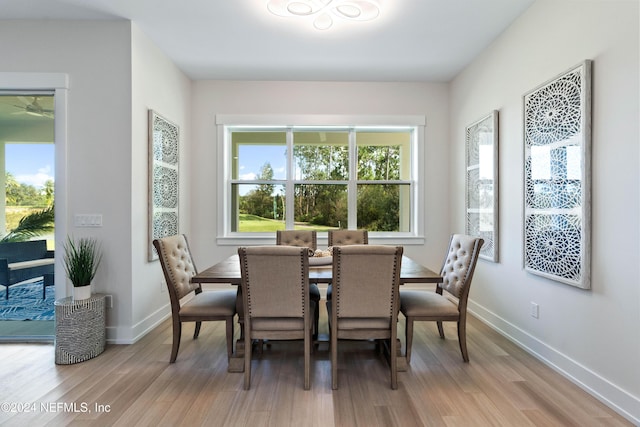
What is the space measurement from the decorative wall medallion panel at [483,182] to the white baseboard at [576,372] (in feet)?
2.27

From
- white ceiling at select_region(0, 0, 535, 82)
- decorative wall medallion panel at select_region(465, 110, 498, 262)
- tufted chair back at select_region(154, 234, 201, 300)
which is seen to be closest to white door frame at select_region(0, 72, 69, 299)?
white ceiling at select_region(0, 0, 535, 82)

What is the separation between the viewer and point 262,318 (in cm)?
212

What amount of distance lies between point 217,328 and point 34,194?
2115 millimetres

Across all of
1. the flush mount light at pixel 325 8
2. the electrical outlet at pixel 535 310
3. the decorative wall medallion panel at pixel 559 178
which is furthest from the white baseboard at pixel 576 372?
the flush mount light at pixel 325 8

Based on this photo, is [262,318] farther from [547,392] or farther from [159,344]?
[547,392]

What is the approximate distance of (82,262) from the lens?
267cm

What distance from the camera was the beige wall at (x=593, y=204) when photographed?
1.86 metres

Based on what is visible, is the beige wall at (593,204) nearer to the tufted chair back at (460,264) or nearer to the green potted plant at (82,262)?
the tufted chair back at (460,264)

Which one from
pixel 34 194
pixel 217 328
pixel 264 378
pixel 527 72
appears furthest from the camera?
pixel 217 328

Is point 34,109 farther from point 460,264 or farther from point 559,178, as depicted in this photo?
point 559,178

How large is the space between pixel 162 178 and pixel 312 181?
189 cm

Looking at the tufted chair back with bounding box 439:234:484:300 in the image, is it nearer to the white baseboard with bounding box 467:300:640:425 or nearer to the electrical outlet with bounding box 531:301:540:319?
the electrical outlet with bounding box 531:301:540:319

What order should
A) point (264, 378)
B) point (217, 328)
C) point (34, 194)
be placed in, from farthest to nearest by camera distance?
point (217, 328), point (34, 194), point (264, 378)

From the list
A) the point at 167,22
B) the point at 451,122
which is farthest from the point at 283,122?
the point at 451,122
